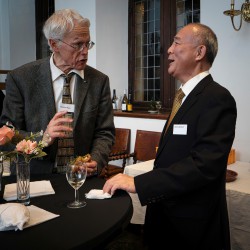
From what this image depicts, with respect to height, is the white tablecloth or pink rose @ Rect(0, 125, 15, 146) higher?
pink rose @ Rect(0, 125, 15, 146)

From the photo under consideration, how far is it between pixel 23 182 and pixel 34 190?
0.50 feet

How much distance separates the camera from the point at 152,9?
4.11 m

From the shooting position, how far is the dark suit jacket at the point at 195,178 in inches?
47.9

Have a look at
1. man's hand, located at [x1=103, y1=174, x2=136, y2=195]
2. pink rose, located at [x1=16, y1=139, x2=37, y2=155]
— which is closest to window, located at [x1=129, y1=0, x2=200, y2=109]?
man's hand, located at [x1=103, y1=174, x2=136, y2=195]

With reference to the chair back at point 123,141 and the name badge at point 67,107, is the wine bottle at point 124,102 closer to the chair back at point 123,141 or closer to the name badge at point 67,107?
the chair back at point 123,141

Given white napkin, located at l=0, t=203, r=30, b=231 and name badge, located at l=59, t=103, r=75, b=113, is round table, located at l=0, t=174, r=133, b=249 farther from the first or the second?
name badge, located at l=59, t=103, r=75, b=113

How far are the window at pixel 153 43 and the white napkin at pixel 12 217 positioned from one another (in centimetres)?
313

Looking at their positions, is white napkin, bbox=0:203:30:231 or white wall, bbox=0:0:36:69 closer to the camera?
white napkin, bbox=0:203:30:231

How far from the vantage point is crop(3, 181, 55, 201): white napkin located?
1232mm

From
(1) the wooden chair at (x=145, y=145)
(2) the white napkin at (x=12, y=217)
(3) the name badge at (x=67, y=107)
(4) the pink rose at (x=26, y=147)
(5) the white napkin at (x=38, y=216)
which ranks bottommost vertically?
(1) the wooden chair at (x=145, y=145)

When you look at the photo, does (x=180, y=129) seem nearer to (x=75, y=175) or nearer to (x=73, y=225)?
(x=75, y=175)

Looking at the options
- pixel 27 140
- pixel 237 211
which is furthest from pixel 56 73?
pixel 237 211

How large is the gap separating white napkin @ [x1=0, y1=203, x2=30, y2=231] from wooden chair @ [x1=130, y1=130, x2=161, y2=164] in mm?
2587

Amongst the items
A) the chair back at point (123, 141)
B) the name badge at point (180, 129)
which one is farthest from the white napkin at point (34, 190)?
the chair back at point (123, 141)
